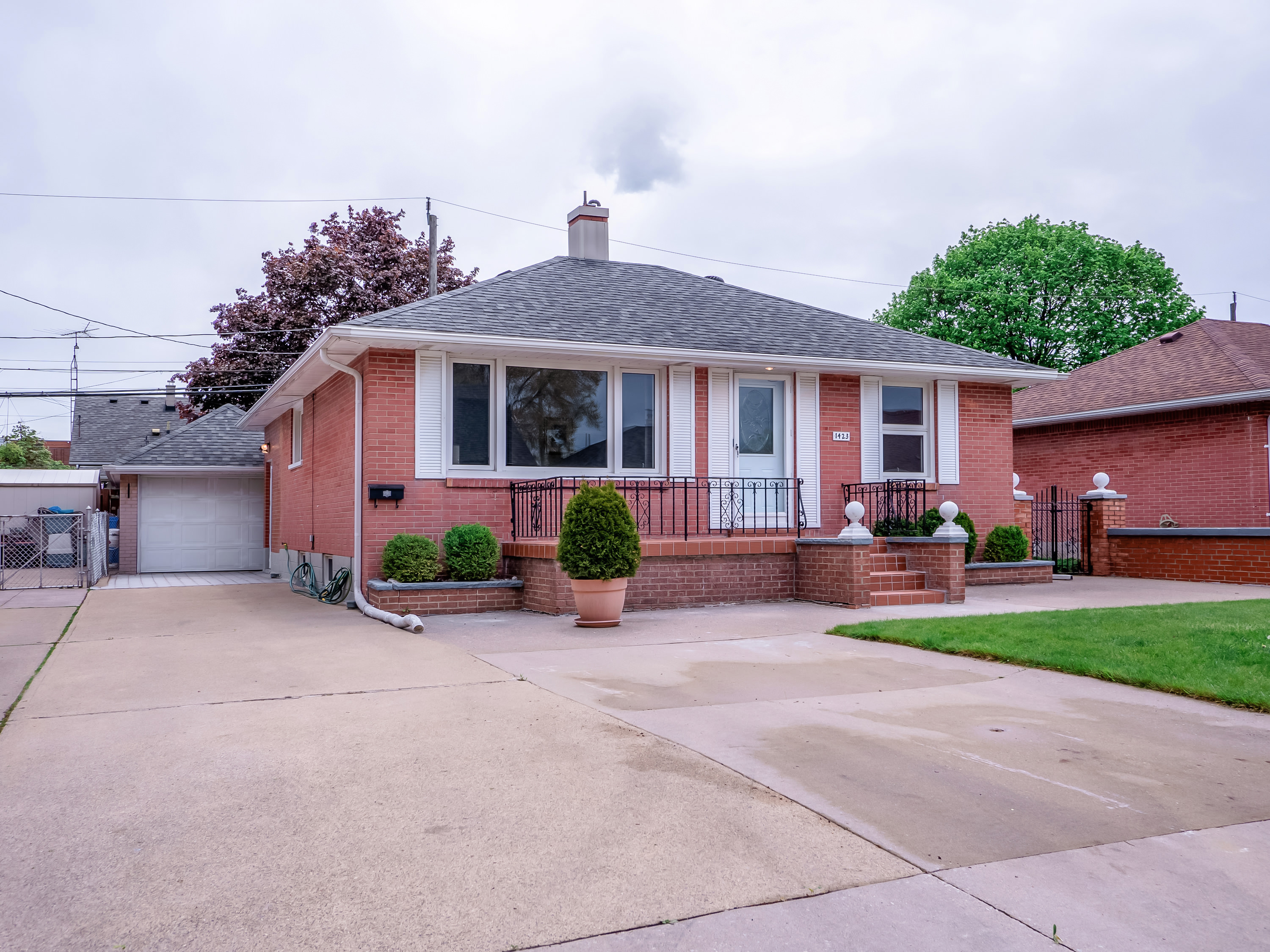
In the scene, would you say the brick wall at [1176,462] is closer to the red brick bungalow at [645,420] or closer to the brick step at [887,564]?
the red brick bungalow at [645,420]

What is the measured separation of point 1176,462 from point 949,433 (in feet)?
21.6

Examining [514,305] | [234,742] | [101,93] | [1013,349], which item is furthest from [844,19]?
[1013,349]

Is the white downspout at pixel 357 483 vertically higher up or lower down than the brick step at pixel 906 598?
higher up

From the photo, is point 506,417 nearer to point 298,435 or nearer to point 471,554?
point 471,554

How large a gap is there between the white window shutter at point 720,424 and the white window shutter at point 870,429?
222cm

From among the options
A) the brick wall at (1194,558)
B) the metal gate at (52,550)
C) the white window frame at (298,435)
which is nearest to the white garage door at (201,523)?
the metal gate at (52,550)

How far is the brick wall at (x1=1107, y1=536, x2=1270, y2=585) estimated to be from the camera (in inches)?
517

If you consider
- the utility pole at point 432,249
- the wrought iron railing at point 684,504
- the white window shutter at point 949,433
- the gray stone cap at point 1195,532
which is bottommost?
the gray stone cap at point 1195,532

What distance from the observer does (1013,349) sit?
113 feet

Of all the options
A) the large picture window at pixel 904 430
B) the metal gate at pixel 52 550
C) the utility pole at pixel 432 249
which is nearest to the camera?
the large picture window at pixel 904 430

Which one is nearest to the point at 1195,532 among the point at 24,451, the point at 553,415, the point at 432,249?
the point at 553,415

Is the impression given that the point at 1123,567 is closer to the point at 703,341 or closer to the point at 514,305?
the point at 703,341

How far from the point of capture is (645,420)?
12.5 m

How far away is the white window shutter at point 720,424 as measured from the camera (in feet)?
41.5
